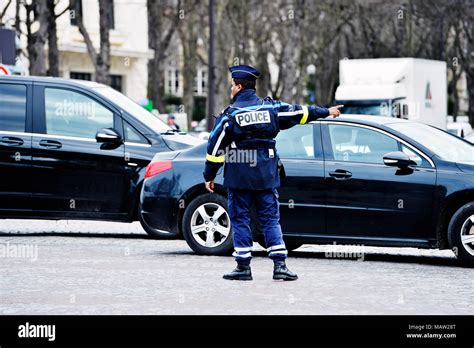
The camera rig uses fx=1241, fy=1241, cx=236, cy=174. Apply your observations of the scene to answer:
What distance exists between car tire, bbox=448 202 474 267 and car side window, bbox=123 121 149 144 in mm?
4453

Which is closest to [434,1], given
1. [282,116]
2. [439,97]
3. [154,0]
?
[154,0]

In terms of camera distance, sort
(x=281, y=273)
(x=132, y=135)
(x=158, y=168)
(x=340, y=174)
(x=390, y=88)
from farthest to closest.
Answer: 1. (x=390, y=88)
2. (x=132, y=135)
3. (x=158, y=168)
4. (x=340, y=174)
5. (x=281, y=273)

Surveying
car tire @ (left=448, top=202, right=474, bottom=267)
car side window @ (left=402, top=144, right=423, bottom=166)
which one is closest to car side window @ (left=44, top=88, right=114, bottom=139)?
car side window @ (left=402, top=144, right=423, bottom=166)

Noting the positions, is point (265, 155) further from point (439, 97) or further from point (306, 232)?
point (439, 97)

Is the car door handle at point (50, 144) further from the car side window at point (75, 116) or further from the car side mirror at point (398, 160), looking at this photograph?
the car side mirror at point (398, 160)

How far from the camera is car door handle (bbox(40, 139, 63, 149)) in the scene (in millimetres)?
14328

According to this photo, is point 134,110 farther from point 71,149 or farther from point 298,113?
point 298,113

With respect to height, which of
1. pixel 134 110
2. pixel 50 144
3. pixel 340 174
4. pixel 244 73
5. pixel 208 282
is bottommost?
pixel 208 282

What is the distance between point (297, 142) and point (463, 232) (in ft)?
6.31

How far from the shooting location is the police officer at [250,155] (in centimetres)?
1000

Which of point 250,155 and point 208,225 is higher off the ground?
point 250,155

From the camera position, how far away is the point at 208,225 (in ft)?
40.1

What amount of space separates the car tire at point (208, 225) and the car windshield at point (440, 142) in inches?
72.9

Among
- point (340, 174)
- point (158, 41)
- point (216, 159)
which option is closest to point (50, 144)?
point (340, 174)
